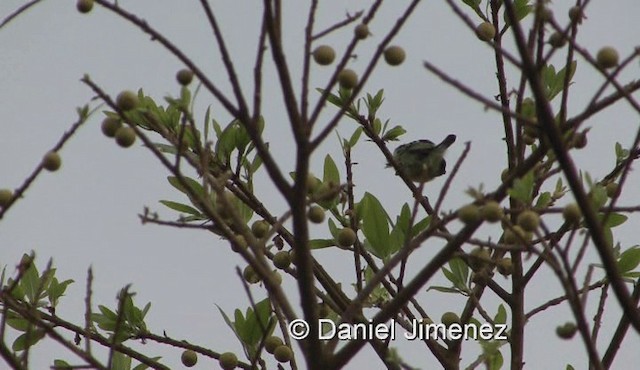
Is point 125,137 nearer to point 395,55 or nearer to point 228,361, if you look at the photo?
point 395,55

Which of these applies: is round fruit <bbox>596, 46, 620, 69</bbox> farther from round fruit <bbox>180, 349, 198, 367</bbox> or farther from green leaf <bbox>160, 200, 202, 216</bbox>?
round fruit <bbox>180, 349, 198, 367</bbox>

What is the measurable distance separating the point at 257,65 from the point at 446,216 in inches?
20.7

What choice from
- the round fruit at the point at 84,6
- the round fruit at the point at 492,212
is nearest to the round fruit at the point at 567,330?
the round fruit at the point at 492,212

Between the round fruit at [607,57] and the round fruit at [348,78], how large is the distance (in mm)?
A: 563

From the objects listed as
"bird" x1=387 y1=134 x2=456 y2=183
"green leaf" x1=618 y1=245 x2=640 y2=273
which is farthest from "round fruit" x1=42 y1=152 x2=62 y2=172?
"bird" x1=387 y1=134 x2=456 y2=183

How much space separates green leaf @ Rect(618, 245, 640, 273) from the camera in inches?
128

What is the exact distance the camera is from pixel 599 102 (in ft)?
6.31

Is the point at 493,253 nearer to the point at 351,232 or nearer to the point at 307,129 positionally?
the point at 351,232

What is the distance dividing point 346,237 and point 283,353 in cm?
41

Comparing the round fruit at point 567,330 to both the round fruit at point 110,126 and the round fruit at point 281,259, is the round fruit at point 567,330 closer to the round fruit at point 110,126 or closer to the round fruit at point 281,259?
the round fruit at point 281,259

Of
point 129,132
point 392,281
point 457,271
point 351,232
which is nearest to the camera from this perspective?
point 129,132

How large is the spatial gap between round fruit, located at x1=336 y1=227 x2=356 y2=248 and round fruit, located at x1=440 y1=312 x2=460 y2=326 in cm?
43

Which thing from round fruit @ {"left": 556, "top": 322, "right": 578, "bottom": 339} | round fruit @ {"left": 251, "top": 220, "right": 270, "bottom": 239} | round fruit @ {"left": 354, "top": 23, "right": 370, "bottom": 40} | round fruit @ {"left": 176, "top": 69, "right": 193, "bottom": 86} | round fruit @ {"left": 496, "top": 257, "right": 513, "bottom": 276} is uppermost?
round fruit @ {"left": 496, "top": 257, "right": 513, "bottom": 276}

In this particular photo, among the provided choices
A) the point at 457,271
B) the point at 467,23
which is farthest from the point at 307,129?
the point at 457,271
